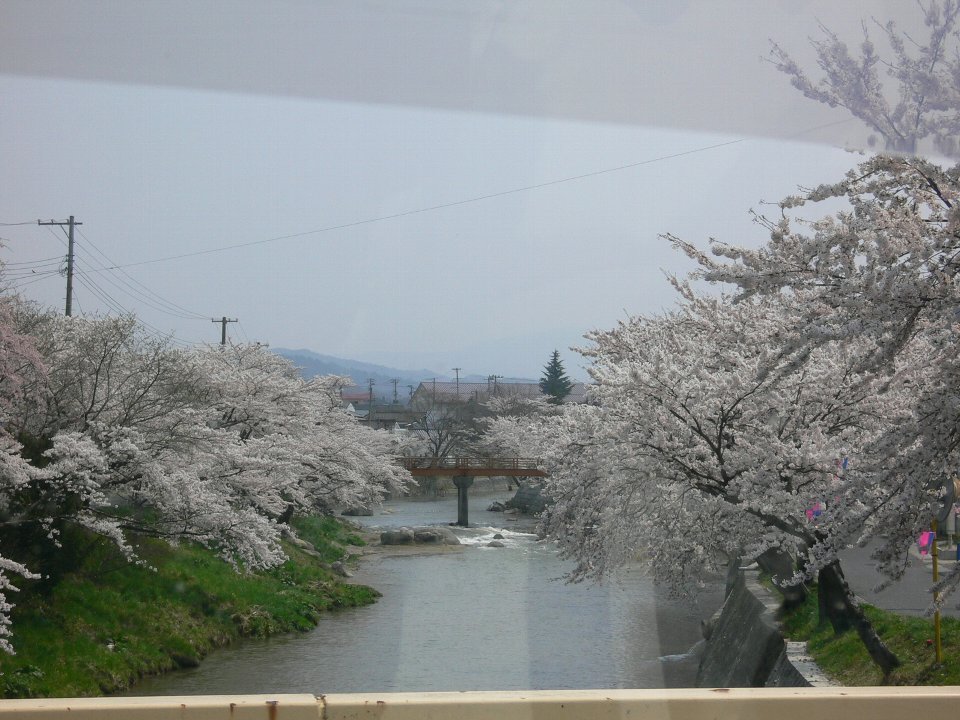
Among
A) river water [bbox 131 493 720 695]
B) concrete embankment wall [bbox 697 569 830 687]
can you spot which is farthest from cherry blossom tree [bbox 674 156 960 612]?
river water [bbox 131 493 720 695]

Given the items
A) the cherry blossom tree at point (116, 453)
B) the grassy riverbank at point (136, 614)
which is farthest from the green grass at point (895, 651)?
the grassy riverbank at point (136, 614)

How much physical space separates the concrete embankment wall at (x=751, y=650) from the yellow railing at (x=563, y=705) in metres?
4.04

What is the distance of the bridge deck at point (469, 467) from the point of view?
20.1 meters

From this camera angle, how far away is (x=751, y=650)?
7.84 metres

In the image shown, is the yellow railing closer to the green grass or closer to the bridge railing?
the green grass

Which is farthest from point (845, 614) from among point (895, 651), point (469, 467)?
point (469, 467)

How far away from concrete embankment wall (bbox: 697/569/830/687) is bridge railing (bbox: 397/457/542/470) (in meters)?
8.92

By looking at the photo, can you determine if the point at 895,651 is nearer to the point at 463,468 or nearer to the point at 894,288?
the point at 894,288

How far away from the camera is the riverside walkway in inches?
824

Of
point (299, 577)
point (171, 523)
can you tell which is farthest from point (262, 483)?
point (299, 577)

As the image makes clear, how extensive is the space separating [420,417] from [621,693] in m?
27.1

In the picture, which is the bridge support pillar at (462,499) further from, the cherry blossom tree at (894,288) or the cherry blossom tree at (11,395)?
the cherry blossom tree at (894,288)

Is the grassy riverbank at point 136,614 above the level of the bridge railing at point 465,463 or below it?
below

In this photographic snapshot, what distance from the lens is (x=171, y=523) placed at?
938 centimetres
